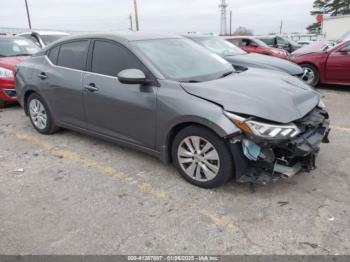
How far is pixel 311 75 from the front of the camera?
8.48 meters

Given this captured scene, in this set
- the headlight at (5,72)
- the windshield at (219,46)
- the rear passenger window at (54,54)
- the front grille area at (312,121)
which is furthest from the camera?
the windshield at (219,46)

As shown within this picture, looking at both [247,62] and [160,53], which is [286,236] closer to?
[160,53]

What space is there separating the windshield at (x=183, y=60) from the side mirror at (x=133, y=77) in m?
0.22

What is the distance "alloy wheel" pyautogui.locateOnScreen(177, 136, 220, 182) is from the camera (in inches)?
126

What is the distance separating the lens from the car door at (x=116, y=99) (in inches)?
140

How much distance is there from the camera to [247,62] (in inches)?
274

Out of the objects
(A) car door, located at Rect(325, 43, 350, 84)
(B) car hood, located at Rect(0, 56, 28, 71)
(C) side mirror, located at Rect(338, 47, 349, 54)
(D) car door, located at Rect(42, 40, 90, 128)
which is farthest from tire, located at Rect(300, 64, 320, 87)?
(B) car hood, located at Rect(0, 56, 28, 71)

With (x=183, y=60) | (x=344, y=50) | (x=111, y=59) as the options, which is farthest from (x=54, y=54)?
(x=344, y=50)

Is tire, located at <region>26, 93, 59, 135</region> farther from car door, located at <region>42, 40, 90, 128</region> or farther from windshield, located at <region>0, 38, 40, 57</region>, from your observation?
windshield, located at <region>0, 38, 40, 57</region>

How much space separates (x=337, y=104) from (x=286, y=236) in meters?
5.00

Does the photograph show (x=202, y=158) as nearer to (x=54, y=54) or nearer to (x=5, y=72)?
(x=54, y=54)

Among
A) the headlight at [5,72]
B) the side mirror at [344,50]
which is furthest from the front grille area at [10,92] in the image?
the side mirror at [344,50]

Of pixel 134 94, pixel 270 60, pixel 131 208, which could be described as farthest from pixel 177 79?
pixel 270 60

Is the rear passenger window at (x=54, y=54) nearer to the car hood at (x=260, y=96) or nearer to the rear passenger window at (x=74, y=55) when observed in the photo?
the rear passenger window at (x=74, y=55)
